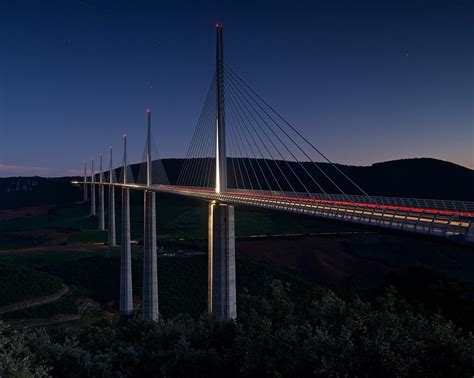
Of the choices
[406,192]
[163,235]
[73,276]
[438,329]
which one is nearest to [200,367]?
[438,329]

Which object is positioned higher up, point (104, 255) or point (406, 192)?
point (406, 192)

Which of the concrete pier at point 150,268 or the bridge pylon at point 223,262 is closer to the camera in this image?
the bridge pylon at point 223,262

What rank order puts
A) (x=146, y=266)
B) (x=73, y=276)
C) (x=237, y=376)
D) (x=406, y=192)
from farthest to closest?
(x=406, y=192) → (x=73, y=276) → (x=146, y=266) → (x=237, y=376)

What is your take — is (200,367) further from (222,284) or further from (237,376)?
(222,284)

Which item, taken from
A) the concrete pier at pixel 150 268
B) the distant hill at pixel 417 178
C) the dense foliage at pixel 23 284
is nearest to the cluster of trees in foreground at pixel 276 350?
the concrete pier at pixel 150 268

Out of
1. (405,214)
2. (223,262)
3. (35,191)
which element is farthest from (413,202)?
(35,191)

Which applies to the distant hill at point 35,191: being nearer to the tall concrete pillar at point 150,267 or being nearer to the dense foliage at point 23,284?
the dense foliage at point 23,284

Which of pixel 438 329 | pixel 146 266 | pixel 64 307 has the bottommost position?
pixel 64 307

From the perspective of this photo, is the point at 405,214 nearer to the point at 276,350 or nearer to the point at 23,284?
the point at 276,350

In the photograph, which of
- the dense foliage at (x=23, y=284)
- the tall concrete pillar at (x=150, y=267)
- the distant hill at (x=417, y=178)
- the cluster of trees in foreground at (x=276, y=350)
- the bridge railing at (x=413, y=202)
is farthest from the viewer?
the distant hill at (x=417, y=178)
